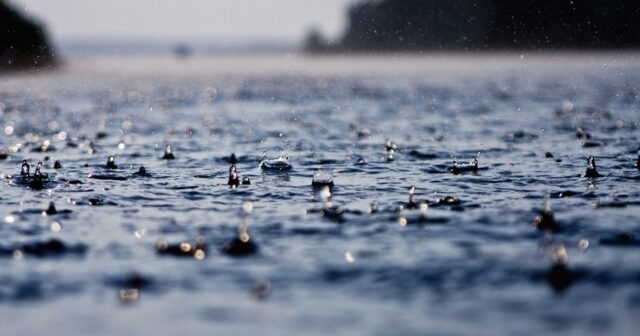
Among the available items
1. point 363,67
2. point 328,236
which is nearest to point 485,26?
point 363,67

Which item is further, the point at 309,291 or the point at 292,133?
the point at 292,133

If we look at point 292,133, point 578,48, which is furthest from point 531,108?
point 578,48

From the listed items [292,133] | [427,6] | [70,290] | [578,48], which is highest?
[427,6]

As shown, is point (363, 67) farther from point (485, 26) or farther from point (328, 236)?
point (328, 236)

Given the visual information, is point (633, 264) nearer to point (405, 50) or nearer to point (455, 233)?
point (455, 233)

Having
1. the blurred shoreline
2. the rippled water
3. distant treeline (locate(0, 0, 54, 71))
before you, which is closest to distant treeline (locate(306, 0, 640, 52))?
the blurred shoreline

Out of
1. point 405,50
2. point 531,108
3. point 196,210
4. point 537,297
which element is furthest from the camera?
point 405,50

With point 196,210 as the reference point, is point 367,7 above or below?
above
